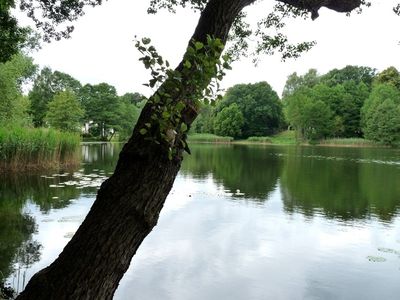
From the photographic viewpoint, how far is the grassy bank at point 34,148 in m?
18.0

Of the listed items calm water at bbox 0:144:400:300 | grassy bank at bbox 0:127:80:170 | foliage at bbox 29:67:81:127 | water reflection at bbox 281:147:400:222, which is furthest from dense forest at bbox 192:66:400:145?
calm water at bbox 0:144:400:300

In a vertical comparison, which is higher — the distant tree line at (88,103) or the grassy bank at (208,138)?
the distant tree line at (88,103)

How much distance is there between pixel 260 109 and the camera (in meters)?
90.7

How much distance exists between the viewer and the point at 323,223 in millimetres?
11906

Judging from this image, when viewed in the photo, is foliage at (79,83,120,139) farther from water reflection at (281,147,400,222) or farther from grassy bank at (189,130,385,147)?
water reflection at (281,147,400,222)

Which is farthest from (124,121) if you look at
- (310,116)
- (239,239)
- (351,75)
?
(239,239)

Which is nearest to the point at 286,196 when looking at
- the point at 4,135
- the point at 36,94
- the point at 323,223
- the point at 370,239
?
the point at 323,223

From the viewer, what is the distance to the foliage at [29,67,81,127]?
66.1 metres

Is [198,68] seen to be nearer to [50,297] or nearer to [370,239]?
[50,297]

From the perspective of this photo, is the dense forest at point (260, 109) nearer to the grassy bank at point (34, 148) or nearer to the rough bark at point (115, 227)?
the grassy bank at point (34, 148)

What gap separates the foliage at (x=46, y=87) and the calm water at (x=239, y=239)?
168ft

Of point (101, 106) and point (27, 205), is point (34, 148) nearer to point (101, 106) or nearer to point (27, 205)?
point (27, 205)

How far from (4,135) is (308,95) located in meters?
72.3

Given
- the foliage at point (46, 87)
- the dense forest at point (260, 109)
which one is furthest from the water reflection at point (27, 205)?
the foliage at point (46, 87)
